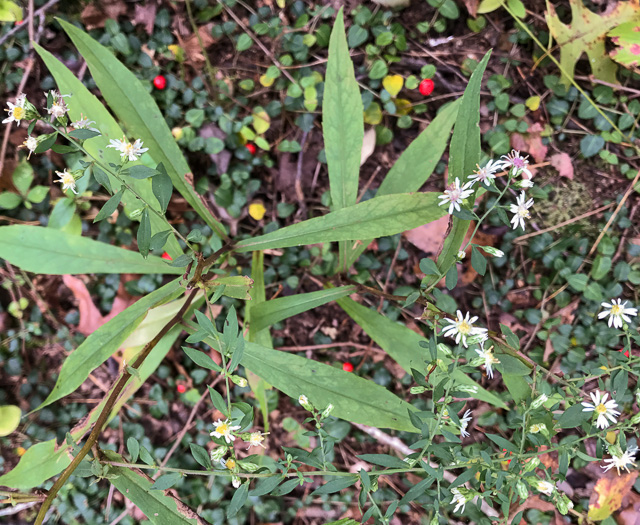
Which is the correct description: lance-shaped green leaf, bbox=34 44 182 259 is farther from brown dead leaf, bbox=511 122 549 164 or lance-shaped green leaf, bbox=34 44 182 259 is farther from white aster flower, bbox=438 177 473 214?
brown dead leaf, bbox=511 122 549 164

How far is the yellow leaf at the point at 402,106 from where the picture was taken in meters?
2.21

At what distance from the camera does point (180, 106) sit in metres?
2.22

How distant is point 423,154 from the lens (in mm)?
1836

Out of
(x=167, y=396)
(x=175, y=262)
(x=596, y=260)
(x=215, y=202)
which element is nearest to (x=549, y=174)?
(x=596, y=260)

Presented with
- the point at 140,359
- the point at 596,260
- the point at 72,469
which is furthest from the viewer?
the point at 596,260

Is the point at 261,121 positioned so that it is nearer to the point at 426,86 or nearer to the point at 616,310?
the point at 426,86

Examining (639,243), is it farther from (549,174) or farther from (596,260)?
(549,174)

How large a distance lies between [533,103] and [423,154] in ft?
2.47

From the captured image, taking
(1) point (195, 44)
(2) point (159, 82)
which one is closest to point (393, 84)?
(1) point (195, 44)

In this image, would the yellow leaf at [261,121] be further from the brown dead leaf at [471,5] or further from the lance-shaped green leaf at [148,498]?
the lance-shaped green leaf at [148,498]

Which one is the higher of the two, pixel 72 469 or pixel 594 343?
pixel 72 469

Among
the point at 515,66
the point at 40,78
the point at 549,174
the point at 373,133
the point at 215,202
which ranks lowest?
the point at 549,174

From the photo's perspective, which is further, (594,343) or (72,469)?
(594,343)

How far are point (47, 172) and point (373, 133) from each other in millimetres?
1592
